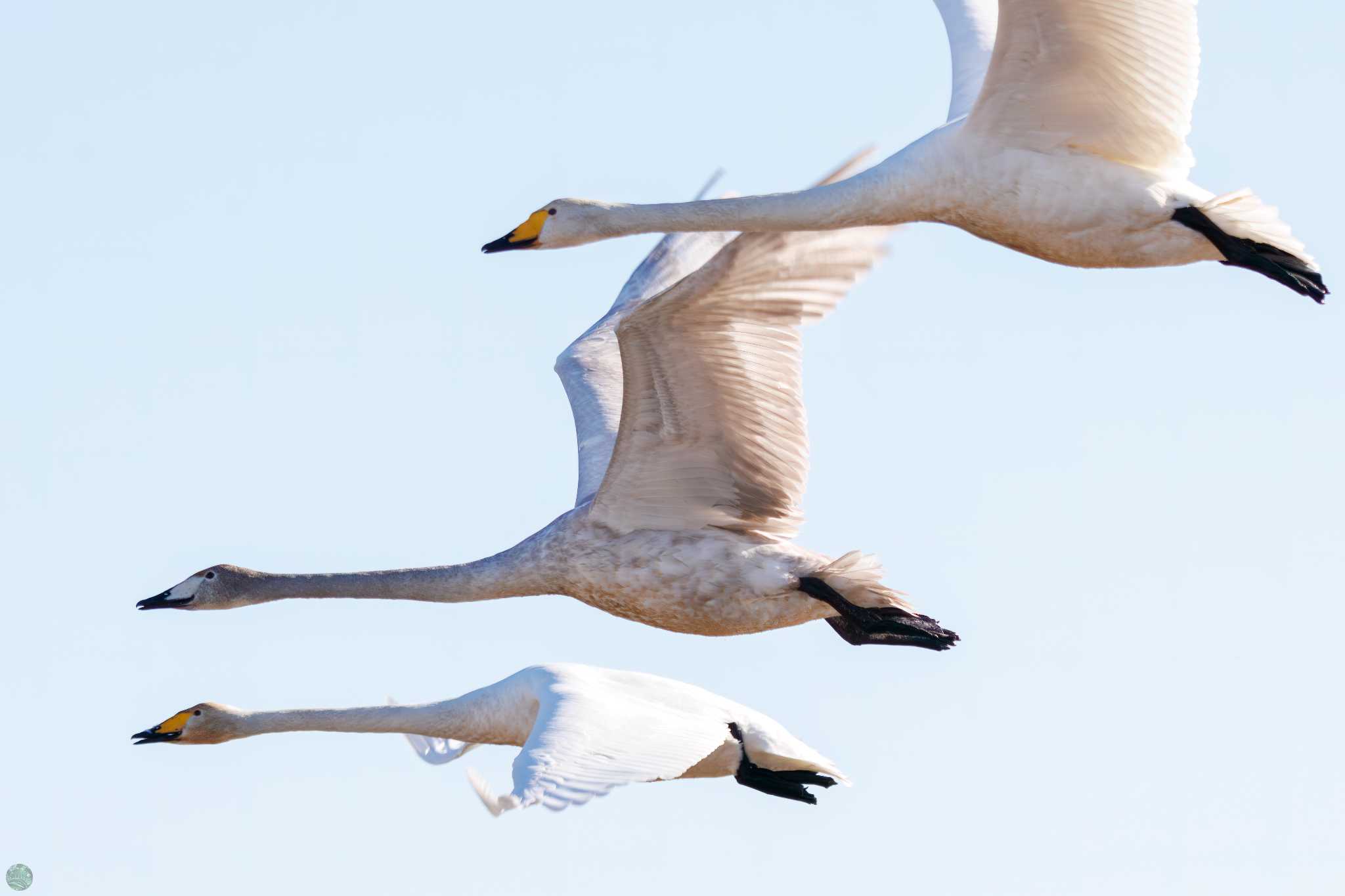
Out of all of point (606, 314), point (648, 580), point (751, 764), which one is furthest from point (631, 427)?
point (606, 314)

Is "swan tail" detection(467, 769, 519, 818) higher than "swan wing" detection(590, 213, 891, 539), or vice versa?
"swan wing" detection(590, 213, 891, 539)

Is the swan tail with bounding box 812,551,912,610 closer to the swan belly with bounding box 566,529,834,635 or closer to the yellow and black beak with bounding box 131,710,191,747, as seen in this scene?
the swan belly with bounding box 566,529,834,635

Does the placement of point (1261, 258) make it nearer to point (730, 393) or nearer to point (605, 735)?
point (730, 393)

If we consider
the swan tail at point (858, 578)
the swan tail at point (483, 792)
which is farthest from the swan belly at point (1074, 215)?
the swan tail at point (483, 792)

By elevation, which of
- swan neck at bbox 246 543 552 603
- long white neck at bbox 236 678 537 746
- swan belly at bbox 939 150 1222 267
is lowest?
long white neck at bbox 236 678 537 746

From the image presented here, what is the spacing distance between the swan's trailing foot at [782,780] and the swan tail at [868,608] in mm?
979

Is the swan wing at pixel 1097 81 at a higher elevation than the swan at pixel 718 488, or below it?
higher

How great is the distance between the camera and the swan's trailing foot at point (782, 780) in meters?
19.4

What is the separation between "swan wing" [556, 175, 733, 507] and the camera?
21.5m

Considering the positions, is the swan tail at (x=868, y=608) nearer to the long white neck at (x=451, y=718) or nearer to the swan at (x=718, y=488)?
the swan at (x=718, y=488)

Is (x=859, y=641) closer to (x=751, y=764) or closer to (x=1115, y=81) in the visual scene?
(x=751, y=764)

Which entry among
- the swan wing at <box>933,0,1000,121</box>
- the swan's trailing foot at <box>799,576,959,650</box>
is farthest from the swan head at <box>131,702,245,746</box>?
the swan wing at <box>933,0,1000,121</box>

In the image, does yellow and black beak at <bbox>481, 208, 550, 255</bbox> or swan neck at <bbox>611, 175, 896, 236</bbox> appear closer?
swan neck at <bbox>611, 175, 896, 236</bbox>

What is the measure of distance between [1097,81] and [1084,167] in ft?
1.70
